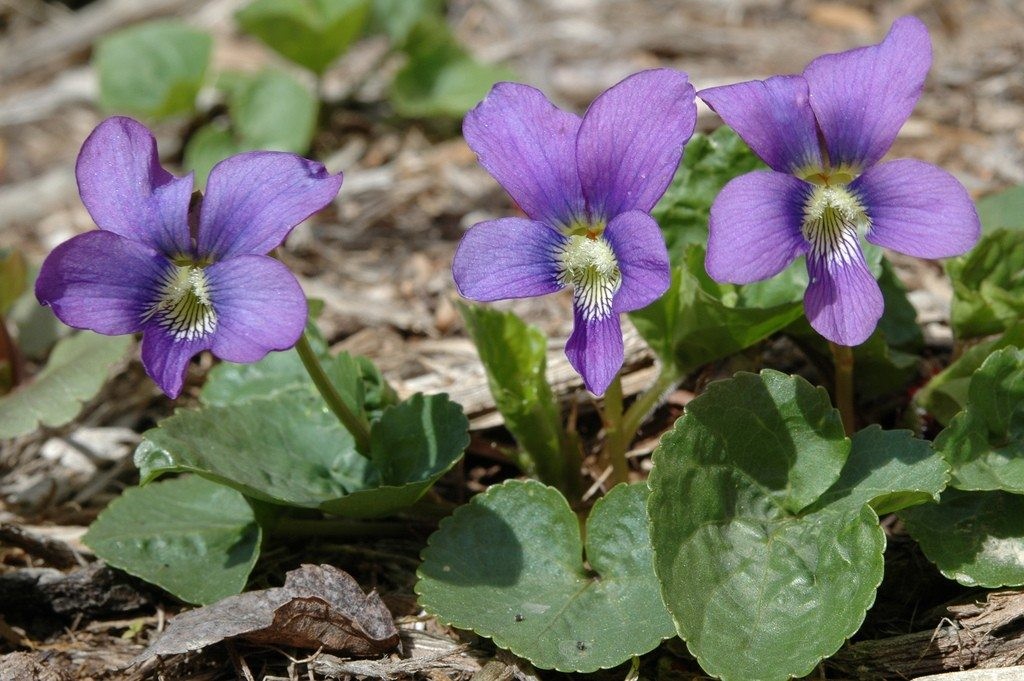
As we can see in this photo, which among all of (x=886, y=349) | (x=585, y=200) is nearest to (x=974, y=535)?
(x=886, y=349)

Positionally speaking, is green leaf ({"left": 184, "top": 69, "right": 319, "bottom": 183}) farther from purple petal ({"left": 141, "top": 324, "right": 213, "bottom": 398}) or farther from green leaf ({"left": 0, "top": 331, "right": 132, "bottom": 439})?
purple petal ({"left": 141, "top": 324, "right": 213, "bottom": 398})

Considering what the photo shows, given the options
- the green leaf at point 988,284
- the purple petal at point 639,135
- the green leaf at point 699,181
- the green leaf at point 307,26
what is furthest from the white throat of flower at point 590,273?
Result: the green leaf at point 307,26

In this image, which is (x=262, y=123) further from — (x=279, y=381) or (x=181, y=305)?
(x=181, y=305)

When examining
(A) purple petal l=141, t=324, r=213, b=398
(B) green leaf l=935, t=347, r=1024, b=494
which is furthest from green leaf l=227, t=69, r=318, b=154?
(B) green leaf l=935, t=347, r=1024, b=494

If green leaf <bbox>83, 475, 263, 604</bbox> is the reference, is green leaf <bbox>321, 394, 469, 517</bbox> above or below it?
above

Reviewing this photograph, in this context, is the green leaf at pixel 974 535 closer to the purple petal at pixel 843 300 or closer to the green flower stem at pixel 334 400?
the purple petal at pixel 843 300

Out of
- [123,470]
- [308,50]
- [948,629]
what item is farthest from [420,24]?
[948,629]
